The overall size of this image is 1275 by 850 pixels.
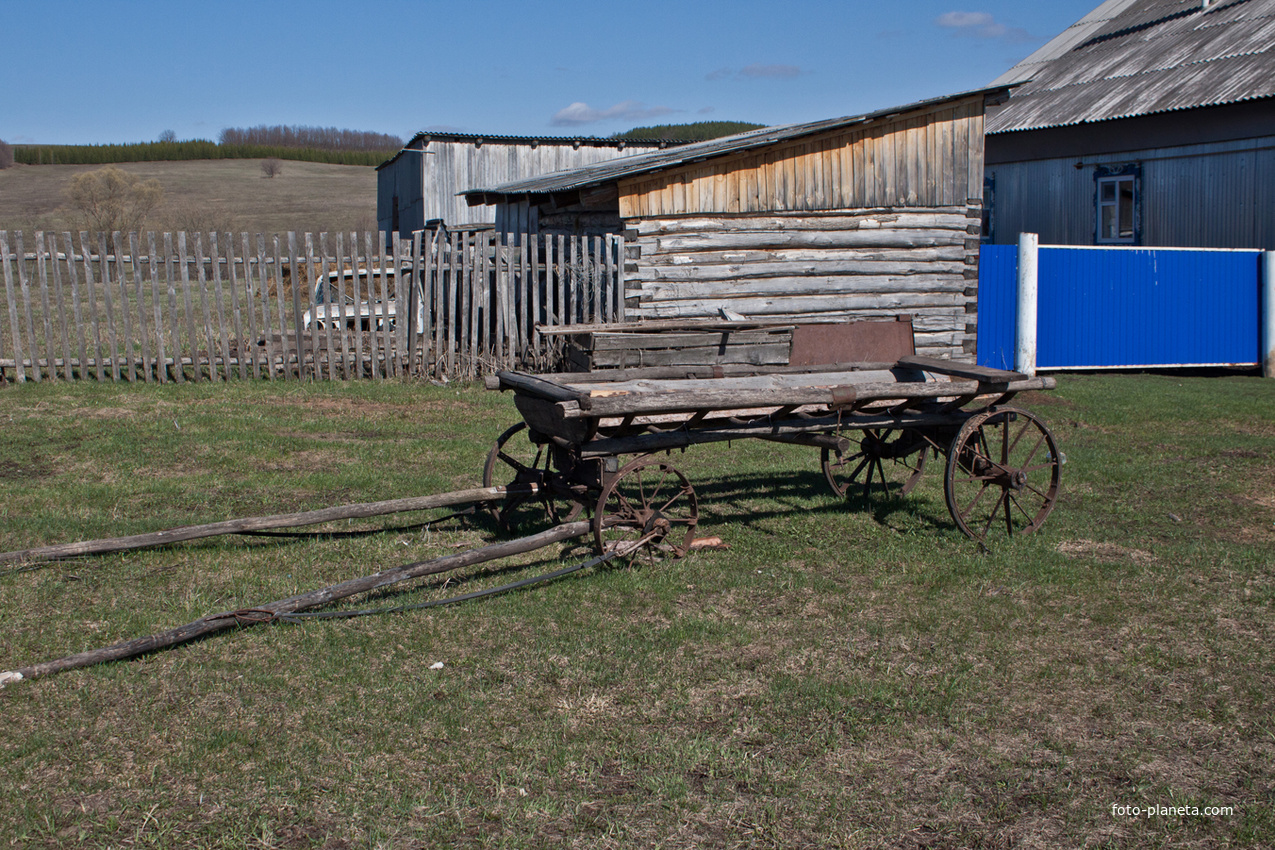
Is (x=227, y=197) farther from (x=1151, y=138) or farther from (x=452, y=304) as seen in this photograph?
(x=1151, y=138)

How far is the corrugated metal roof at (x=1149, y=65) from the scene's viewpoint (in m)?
17.8

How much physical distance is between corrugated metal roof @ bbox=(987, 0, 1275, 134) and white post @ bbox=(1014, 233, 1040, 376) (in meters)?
4.21

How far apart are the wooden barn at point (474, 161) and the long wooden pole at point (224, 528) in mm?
19642

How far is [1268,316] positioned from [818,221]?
25.7ft

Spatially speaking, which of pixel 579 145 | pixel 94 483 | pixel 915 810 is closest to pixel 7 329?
pixel 94 483

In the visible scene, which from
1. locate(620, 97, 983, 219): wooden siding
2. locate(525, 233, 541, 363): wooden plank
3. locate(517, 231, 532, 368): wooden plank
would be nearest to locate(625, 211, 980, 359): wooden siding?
locate(620, 97, 983, 219): wooden siding

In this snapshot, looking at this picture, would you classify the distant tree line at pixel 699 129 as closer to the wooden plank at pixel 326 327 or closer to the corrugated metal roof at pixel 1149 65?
the corrugated metal roof at pixel 1149 65

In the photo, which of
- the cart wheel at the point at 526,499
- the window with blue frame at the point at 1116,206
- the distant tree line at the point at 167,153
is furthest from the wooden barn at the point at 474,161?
the distant tree line at the point at 167,153

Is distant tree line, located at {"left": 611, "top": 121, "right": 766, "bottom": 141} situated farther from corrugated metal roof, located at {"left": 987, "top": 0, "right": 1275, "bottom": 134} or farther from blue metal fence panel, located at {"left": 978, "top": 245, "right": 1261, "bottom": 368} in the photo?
blue metal fence panel, located at {"left": 978, "top": 245, "right": 1261, "bottom": 368}

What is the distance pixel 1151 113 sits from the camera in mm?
18125

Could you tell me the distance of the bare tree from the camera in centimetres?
3616

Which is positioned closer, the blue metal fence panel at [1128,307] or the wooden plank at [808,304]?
the wooden plank at [808,304]

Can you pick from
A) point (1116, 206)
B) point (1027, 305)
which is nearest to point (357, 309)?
point (1027, 305)

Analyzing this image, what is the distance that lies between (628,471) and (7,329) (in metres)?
15.9
